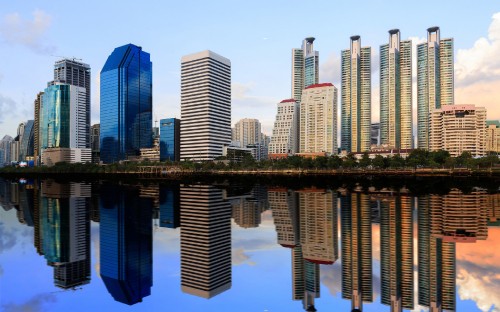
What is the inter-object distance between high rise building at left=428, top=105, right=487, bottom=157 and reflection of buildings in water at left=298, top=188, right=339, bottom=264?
13625 cm

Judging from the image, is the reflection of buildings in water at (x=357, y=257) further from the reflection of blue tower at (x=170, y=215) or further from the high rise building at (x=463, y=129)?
the high rise building at (x=463, y=129)

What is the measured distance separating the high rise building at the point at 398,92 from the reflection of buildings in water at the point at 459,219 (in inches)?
6163

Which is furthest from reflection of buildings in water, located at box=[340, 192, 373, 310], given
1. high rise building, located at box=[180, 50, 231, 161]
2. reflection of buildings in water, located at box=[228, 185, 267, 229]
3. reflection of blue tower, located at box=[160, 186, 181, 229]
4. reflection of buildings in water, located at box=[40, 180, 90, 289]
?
high rise building, located at box=[180, 50, 231, 161]

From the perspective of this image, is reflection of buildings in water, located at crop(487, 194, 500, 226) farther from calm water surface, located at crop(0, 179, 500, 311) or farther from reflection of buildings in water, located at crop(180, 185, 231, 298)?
reflection of buildings in water, located at crop(180, 185, 231, 298)

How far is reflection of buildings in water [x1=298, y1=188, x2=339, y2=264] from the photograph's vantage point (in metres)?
20.9

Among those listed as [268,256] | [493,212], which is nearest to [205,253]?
[268,256]

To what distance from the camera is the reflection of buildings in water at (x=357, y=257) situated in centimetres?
1542

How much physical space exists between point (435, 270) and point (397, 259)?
103 inches

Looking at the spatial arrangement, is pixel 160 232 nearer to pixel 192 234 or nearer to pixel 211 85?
pixel 192 234

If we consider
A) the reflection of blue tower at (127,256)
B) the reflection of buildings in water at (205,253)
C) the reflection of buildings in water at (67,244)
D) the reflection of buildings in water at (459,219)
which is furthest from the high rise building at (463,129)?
the reflection of buildings in water at (67,244)

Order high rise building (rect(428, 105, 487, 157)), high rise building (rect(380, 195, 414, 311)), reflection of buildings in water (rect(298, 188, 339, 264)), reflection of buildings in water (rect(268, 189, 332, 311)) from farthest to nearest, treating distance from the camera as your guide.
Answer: high rise building (rect(428, 105, 487, 157)), reflection of buildings in water (rect(298, 188, 339, 264)), reflection of buildings in water (rect(268, 189, 332, 311)), high rise building (rect(380, 195, 414, 311))

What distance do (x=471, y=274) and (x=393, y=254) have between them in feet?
14.3

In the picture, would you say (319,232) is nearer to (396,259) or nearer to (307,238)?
(307,238)

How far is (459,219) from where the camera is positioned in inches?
1241
